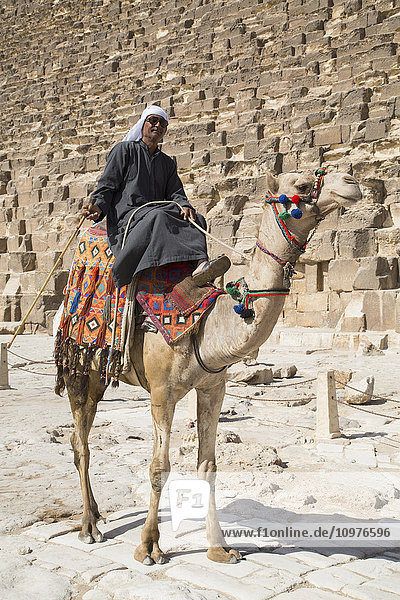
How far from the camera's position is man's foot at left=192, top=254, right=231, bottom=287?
3.81m

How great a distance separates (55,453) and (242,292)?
3429 mm

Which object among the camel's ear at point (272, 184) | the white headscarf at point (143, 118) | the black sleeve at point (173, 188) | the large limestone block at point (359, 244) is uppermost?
the large limestone block at point (359, 244)

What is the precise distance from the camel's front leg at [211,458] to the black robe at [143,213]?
0.84 metres

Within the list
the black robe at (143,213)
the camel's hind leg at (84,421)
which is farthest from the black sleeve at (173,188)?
the camel's hind leg at (84,421)

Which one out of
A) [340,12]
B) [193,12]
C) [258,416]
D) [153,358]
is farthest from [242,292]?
[193,12]

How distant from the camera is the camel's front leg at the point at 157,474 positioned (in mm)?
3691

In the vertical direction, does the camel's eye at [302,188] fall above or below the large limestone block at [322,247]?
below

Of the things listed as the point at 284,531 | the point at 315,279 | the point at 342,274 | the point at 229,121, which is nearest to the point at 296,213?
the point at 284,531

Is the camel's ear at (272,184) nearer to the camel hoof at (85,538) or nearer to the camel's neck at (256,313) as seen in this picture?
the camel's neck at (256,313)

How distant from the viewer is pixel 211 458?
3994 millimetres

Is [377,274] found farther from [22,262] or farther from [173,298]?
[22,262]

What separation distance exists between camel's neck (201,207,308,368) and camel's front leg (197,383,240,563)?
1.10 ft

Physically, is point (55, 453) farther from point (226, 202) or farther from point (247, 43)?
point (247, 43)

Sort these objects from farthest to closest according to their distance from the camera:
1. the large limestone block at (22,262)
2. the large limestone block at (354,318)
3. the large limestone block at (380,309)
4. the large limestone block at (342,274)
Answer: the large limestone block at (22,262)
the large limestone block at (342,274)
the large limestone block at (354,318)
the large limestone block at (380,309)
